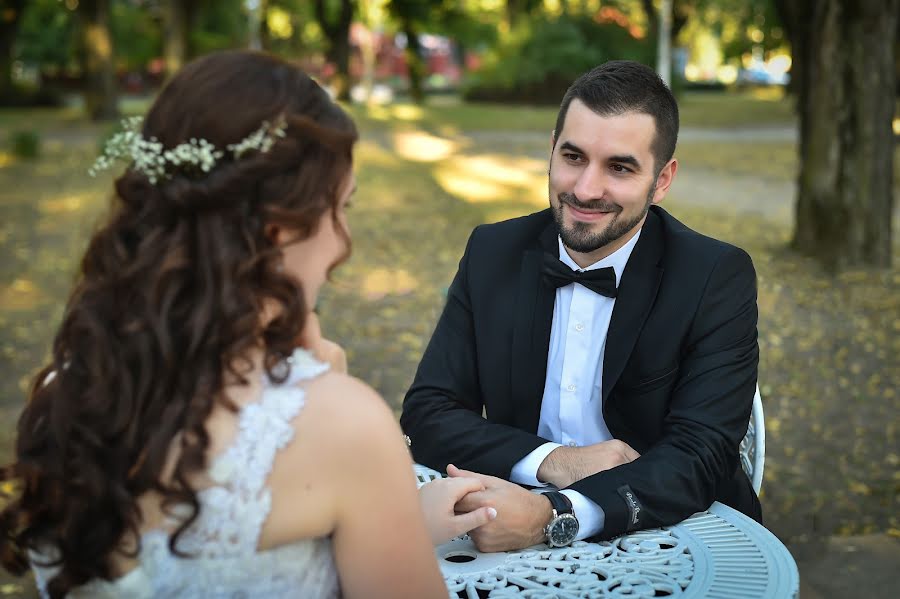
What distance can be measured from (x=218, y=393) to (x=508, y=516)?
99 centimetres

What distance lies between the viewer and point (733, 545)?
2.51 metres

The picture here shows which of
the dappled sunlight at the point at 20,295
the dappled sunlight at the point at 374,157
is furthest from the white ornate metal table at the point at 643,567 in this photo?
the dappled sunlight at the point at 374,157

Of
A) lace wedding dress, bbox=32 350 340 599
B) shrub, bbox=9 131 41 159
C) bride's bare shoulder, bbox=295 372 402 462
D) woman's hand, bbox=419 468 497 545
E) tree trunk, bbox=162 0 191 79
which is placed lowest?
shrub, bbox=9 131 41 159

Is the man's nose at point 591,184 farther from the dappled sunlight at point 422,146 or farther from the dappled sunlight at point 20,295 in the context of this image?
the dappled sunlight at point 422,146

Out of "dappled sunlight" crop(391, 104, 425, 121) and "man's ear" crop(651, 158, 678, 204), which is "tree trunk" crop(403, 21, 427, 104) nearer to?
"dappled sunlight" crop(391, 104, 425, 121)

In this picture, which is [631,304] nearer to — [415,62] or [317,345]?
[317,345]

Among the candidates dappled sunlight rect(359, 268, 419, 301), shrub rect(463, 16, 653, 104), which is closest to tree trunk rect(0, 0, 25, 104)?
shrub rect(463, 16, 653, 104)

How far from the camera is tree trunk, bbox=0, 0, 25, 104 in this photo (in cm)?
3288

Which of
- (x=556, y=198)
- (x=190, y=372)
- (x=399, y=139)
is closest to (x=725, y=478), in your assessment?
(x=556, y=198)

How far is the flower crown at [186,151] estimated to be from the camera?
171 cm

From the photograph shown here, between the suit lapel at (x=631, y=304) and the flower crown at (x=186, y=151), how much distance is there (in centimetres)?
165

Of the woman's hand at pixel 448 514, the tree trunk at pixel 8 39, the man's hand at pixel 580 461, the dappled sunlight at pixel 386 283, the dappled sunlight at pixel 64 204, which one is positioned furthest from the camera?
the tree trunk at pixel 8 39

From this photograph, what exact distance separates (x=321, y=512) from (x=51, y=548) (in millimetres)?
521

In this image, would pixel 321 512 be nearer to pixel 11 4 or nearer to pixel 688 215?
pixel 688 215
